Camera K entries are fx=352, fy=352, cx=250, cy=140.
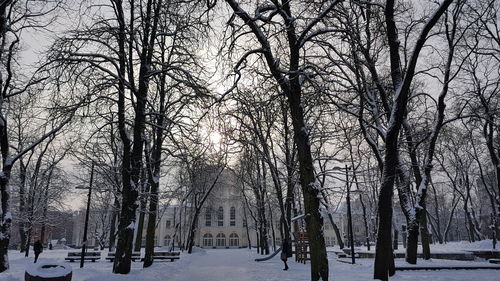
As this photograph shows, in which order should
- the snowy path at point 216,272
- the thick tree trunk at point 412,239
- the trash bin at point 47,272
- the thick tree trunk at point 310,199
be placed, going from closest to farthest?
the thick tree trunk at point 310,199 → the trash bin at point 47,272 → the snowy path at point 216,272 → the thick tree trunk at point 412,239

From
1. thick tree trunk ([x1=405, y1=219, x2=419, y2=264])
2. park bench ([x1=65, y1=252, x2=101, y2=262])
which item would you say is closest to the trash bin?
park bench ([x1=65, y1=252, x2=101, y2=262])

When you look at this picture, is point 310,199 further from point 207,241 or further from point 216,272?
point 207,241

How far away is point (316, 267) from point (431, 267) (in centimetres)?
950

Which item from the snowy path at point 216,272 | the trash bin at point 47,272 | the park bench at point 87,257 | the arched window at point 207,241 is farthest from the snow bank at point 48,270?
the arched window at point 207,241

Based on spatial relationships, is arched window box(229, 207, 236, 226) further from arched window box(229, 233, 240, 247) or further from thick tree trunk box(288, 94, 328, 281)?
thick tree trunk box(288, 94, 328, 281)

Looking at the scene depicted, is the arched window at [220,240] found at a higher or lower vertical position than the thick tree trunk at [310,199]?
lower

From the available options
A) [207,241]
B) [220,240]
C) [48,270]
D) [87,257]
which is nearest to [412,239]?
[48,270]

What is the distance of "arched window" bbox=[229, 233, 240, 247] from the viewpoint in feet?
257

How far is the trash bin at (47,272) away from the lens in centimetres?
1000

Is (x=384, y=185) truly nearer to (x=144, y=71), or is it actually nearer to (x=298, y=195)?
(x=144, y=71)

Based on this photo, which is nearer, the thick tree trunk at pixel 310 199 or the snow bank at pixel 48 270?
the thick tree trunk at pixel 310 199

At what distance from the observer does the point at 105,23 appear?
12.0 meters

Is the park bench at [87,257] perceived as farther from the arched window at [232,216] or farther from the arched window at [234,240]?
the arched window at [232,216]

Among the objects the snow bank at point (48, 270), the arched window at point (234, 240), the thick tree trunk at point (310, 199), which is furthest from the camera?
the arched window at point (234, 240)
